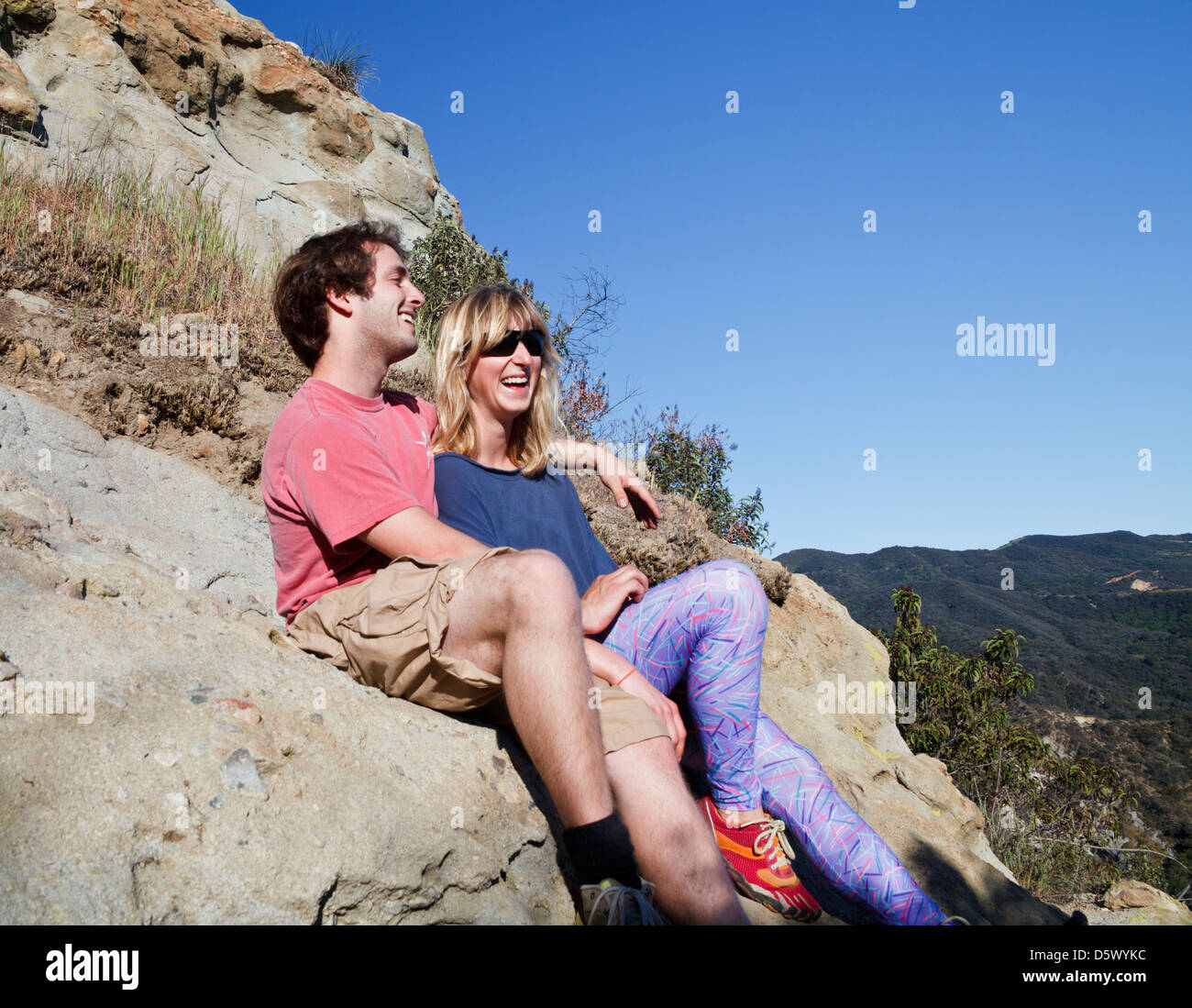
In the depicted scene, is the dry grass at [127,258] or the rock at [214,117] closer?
the dry grass at [127,258]

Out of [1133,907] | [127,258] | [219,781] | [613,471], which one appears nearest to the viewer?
[219,781]

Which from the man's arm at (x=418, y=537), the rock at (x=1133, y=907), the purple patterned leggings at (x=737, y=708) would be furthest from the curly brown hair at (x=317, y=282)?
the rock at (x=1133, y=907)

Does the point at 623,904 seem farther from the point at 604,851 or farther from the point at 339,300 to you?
the point at 339,300

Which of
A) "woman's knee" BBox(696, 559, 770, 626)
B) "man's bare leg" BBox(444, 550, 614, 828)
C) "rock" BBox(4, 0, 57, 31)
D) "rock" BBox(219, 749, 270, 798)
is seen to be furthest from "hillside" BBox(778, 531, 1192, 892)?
"rock" BBox(4, 0, 57, 31)

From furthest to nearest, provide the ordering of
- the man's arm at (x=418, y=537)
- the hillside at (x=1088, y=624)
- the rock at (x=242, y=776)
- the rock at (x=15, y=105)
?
the hillside at (x=1088, y=624) → the rock at (x=15, y=105) → the man's arm at (x=418, y=537) → the rock at (x=242, y=776)

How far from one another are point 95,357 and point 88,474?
3.63 ft

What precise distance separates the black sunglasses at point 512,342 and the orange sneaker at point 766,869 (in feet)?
5.16

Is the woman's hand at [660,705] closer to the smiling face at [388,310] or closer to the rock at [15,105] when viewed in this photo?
the smiling face at [388,310]

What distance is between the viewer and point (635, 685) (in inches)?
88.0

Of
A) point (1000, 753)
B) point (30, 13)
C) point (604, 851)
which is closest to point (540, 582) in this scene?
point (604, 851)

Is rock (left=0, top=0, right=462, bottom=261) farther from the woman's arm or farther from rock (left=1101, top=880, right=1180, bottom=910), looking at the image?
rock (left=1101, top=880, right=1180, bottom=910)

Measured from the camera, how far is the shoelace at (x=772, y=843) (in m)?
2.46

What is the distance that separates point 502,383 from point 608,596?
0.79 metres

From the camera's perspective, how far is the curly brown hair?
2.62 meters
